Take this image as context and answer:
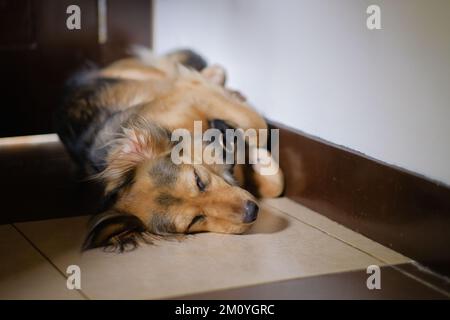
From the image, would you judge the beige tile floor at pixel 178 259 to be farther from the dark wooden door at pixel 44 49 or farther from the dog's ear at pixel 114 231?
the dark wooden door at pixel 44 49

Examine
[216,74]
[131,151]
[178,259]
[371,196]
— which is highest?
[216,74]

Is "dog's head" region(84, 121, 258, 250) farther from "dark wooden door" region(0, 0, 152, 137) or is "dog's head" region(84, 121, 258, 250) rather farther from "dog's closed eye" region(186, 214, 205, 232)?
"dark wooden door" region(0, 0, 152, 137)

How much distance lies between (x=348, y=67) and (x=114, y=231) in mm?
802

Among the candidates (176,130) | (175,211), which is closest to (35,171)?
(176,130)

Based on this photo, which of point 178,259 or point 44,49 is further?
point 44,49

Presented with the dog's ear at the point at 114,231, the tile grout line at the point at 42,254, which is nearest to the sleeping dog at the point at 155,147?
the dog's ear at the point at 114,231

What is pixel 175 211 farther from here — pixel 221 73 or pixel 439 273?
pixel 221 73

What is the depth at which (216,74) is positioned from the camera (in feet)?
8.59

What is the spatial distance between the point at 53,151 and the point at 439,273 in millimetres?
1543

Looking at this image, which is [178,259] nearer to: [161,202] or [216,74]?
[161,202]

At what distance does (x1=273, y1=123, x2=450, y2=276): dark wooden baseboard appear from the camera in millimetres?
1688

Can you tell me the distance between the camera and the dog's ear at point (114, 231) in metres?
1.76

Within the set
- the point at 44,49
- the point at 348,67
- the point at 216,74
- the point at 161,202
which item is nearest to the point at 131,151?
the point at 161,202

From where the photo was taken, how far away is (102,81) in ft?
8.63
